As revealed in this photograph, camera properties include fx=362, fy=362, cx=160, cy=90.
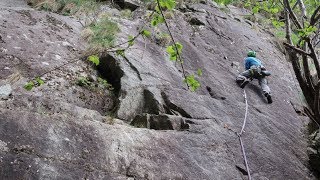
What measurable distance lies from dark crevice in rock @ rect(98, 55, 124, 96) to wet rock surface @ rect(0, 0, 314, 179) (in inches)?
1.0

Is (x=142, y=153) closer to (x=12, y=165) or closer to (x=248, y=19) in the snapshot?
(x=12, y=165)

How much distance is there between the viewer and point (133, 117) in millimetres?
6770

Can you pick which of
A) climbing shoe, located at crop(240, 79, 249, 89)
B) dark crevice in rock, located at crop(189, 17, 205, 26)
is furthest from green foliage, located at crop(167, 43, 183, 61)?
dark crevice in rock, located at crop(189, 17, 205, 26)

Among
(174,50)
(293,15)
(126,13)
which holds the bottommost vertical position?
(126,13)

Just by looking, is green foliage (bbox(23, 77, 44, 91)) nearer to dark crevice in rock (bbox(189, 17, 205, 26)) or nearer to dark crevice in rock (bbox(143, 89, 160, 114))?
dark crevice in rock (bbox(143, 89, 160, 114))

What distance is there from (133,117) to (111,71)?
65.0 inches

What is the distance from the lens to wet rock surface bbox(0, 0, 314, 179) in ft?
16.5

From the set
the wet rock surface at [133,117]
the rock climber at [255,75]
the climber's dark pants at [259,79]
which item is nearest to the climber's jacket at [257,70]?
the rock climber at [255,75]

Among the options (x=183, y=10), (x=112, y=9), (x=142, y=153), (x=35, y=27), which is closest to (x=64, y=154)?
(x=142, y=153)

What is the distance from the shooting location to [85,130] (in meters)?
5.48

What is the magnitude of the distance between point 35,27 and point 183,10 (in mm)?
5925

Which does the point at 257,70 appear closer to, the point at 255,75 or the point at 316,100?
the point at 255,75

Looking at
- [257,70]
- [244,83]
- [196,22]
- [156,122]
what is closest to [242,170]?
[156,122]

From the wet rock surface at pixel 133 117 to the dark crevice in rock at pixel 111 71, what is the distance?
26mm
